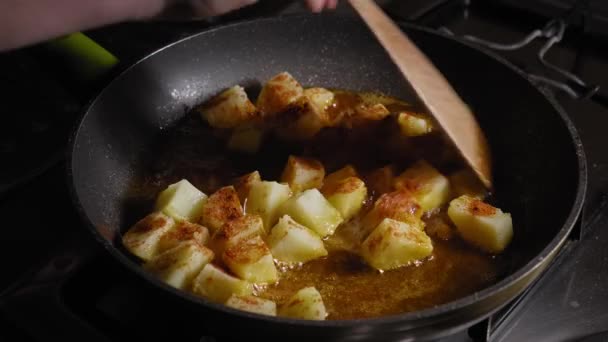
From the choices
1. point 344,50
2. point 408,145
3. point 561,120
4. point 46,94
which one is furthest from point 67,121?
point 561,120

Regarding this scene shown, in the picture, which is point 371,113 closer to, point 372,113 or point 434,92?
point 372,113

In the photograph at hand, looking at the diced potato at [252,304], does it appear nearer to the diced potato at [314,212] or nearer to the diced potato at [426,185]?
the diced potato at [314,212]

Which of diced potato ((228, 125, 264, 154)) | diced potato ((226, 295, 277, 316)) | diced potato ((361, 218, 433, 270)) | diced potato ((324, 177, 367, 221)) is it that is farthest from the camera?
diced potato ((228, 125, 264, 154))

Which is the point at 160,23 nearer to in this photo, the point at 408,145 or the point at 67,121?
the point at 67,121

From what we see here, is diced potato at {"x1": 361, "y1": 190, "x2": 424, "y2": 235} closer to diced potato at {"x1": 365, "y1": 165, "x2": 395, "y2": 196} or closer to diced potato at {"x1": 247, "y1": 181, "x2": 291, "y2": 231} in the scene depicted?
diced potato at {"x1": 365, "y1": 165, "x2": 395, "y2": 196}

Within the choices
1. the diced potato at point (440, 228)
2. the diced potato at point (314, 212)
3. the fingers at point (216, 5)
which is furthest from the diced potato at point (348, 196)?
the fingers at point (216, 5)

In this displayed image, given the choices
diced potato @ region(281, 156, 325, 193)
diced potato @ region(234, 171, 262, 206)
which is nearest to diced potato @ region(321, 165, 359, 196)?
diced potato @ region(281, 156, 325, 193)
